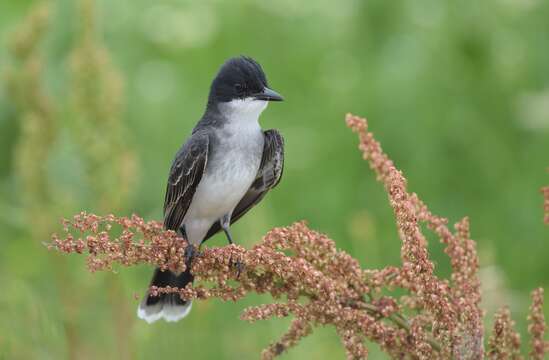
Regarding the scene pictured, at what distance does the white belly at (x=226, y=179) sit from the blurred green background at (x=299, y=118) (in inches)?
8.0

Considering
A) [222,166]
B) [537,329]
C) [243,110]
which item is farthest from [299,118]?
[537,329]

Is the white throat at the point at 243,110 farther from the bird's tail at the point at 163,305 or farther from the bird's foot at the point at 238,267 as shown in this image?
the bird's foot at the point at 238,267

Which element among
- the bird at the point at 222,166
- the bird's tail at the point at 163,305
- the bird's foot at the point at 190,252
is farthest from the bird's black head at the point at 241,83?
the bird's foot at the point at 190,252

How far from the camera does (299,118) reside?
832 centimetres

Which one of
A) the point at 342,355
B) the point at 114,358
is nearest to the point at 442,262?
the point at 342,355

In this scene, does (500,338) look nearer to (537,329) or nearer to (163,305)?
(537,329)

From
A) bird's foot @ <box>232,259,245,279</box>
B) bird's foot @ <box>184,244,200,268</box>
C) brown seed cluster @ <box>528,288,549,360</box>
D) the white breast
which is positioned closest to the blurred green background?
the white breast

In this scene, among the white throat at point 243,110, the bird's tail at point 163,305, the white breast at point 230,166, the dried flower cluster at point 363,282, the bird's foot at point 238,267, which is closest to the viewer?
the dried flower cluster at point 363,282

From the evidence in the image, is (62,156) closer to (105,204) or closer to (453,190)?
(105,204)

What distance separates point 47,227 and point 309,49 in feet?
14.2

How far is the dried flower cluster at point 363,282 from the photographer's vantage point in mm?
2830

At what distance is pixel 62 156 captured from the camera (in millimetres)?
6945

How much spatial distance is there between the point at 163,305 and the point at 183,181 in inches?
23.5

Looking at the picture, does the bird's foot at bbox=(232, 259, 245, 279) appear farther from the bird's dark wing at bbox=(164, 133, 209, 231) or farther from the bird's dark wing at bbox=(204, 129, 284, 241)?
the bird's dark wing at bbox=(204, 129, 284, 241)
